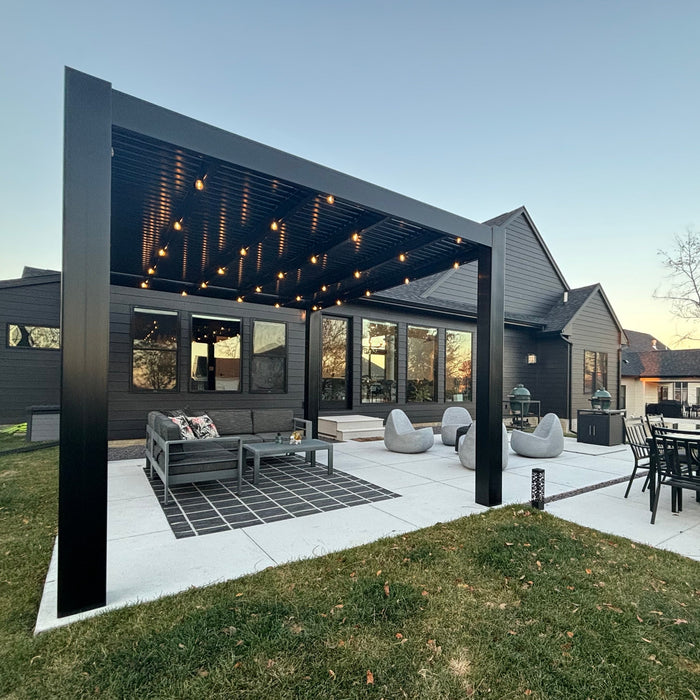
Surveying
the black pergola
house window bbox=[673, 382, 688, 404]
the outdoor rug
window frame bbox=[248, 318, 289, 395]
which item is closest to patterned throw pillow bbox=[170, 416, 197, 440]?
the outdoor rug

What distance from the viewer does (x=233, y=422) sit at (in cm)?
667

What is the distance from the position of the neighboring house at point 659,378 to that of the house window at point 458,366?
36.8 feet

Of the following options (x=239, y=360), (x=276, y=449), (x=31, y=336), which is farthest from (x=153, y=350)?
(x=276, y=449)

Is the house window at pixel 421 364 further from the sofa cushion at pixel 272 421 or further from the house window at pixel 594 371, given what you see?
the house window at pixel 594 371

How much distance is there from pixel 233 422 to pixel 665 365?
866 inches

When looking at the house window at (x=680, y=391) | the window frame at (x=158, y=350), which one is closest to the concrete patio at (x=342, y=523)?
the window frame at (x=158, y=350)

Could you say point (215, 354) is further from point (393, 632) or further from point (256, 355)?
point (393, 632)

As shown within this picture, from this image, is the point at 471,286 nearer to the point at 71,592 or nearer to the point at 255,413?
the point at 255,413

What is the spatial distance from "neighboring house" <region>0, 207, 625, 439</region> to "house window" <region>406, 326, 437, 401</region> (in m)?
0.03

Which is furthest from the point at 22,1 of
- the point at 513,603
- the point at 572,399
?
the point at 572,399

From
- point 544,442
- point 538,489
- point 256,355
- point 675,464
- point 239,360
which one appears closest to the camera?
point 675,464

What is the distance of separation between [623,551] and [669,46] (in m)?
10.4

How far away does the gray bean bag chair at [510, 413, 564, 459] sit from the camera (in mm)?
7195

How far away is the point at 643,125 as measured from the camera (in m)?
9.90
